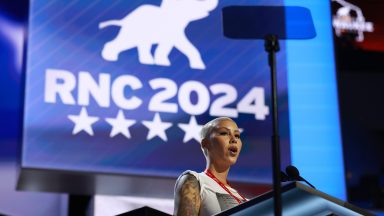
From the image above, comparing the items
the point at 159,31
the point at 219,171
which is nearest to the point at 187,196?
the point at 219,171

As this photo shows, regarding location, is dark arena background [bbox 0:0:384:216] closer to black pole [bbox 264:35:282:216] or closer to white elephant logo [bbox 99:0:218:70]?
white elephant logo [bbox 99:0:218:70]

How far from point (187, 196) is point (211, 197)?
0.36 feet

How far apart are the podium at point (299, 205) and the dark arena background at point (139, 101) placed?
2.26 m

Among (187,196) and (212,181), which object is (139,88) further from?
(187,196)

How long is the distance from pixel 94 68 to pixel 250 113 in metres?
1.05

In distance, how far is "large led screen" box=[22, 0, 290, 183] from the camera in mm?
4258

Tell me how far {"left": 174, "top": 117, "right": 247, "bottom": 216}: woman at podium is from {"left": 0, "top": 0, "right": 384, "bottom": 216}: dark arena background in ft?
4.99

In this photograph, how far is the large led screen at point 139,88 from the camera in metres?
4.26

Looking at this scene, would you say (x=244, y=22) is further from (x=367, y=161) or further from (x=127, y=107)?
(x=367, y=161)

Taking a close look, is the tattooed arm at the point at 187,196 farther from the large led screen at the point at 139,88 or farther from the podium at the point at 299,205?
the large led screen at the point at 139,88

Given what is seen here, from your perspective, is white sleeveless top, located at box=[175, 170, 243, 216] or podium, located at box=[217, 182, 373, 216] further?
white sleeveless top, located at box=[175, 170, 243, 216]

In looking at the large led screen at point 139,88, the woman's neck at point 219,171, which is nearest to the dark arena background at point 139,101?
the large led screen at point 139,88

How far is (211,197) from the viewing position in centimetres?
262

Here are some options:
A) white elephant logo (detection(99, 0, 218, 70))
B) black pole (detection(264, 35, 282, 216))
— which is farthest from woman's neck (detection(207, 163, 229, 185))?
white elephant logo (detection(99, 0, 218, 70))
